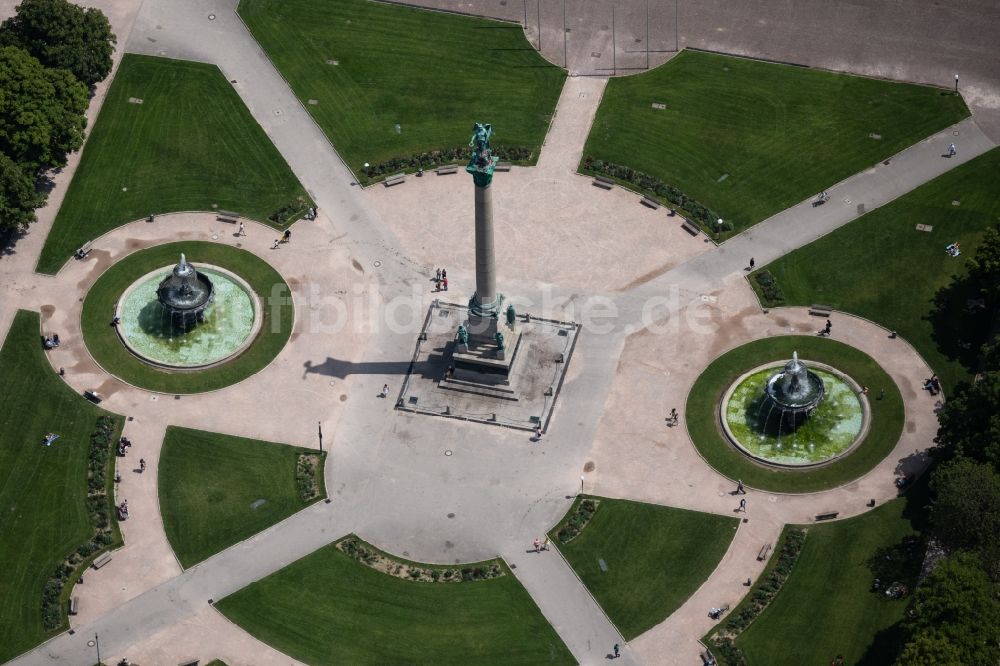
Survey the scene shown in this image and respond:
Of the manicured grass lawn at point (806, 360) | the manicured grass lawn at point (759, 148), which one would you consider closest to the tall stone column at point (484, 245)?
the manicured grass lawn at point (806, 360)

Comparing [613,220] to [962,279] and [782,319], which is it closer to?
A: [782,319]

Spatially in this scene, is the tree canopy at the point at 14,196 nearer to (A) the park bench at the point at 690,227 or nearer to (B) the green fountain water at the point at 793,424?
(A) the park bench at the point at 690,227

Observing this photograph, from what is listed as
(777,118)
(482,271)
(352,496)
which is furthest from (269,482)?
(777,118)

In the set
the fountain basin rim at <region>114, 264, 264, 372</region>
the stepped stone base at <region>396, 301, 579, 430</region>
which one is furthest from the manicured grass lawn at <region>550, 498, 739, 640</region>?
the fountain basin rim at <region>114, 264, 264, 372</region>

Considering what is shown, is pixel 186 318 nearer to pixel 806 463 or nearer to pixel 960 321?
pixel 806 463

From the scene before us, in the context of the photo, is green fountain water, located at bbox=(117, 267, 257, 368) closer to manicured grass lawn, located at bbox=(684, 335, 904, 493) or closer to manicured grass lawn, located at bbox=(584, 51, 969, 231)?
manicured grass lawn, located at bbox=(584, 51, 969, 231)

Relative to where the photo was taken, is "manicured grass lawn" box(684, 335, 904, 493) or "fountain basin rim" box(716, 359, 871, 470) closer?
"manicured grass lawn" box(684, 335, 904, 493)

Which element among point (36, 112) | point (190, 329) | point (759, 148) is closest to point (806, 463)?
point (759, 148)
